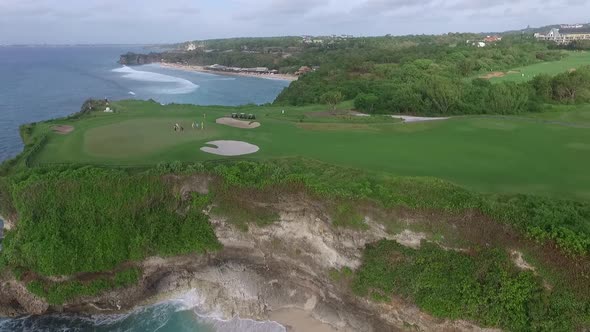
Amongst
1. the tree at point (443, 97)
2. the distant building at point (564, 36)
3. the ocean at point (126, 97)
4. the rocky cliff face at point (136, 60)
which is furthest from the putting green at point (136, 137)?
the rocky cliff face at point (136, 60)

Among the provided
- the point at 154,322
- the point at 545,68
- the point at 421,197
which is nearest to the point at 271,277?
the point at 154,322

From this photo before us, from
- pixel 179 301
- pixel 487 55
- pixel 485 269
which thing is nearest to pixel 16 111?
pixel 179 301

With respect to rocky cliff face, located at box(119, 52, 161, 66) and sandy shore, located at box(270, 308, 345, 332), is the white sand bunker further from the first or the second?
rocky cliff face, located at box(119, 52, 161, 66)

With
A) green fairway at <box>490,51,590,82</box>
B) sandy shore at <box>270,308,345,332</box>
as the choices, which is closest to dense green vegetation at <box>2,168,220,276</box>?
sandy shore at <box>270,308,345,332</box>

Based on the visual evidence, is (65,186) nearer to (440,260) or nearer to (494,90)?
(440,260)

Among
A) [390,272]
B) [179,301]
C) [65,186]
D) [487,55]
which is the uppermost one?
[487,55]

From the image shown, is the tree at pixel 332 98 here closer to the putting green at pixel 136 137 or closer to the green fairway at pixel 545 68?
the putting green at pixel 136 137
